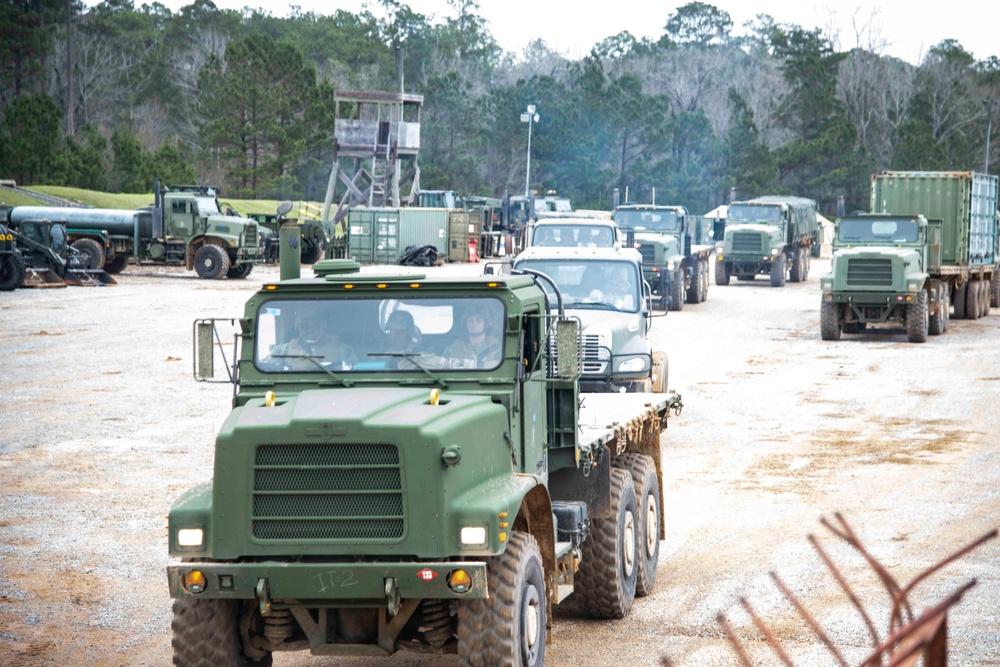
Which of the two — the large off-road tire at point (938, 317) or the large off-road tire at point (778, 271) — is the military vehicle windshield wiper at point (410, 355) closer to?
the large off-road tire at point (938, 317)

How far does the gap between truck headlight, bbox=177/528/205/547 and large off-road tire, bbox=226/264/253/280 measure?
115 feet

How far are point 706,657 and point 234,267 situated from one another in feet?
114

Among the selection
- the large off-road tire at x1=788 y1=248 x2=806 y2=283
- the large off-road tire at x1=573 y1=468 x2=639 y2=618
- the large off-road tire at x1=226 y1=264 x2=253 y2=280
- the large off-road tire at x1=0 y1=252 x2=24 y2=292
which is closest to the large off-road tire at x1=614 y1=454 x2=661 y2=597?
the large off-road tire at x1=573 y1=468 x2=639 y2=618

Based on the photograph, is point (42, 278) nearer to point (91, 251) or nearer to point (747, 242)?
point (91, 251)

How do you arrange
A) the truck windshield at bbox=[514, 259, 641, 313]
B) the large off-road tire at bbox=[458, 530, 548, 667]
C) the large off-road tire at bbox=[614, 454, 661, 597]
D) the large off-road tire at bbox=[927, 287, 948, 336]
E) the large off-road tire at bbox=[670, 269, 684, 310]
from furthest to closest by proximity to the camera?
the large off-road tire at bbox=[670, 269, 684, 310]
the large off-road tire at bbox=[927, 287, 948, 336]
the truck windshield at bbox=[514, 259, 641, 313]
the large off-road tire at bbox=[614, 454, 661, 597]
the large off-road tire at bbox=[458, 530, 548, 667]

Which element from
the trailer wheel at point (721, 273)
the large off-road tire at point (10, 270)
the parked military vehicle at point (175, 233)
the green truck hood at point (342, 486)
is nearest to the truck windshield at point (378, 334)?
the green truck hood at point (342, 486)

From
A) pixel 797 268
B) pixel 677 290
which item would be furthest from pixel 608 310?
pixel 797 268

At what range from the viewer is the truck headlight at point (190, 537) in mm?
5922

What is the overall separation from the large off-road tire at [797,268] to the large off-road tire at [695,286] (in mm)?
9738

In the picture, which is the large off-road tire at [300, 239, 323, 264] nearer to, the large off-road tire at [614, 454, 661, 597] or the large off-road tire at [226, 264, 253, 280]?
the large off-road tire at [226, 264, 253, 280]

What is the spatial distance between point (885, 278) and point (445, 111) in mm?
55883

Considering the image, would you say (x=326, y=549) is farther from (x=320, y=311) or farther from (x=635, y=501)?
(x=635, y=501)

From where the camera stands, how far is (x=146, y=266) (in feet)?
150

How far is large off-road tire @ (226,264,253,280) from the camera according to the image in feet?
134
